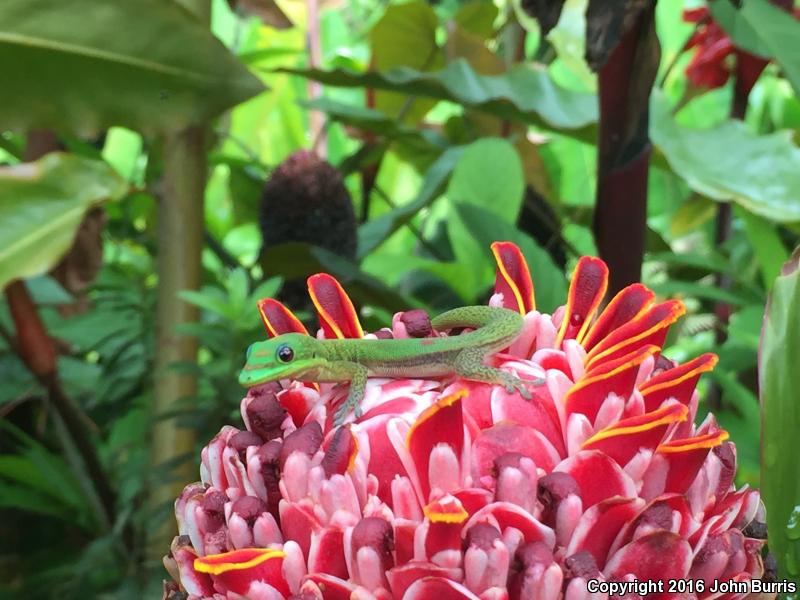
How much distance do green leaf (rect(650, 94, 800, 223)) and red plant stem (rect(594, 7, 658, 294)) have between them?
77 millimetres

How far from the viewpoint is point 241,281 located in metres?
0.64

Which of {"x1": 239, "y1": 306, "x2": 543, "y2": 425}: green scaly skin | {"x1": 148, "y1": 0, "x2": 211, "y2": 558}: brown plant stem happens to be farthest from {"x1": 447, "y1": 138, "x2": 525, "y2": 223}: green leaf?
{"x1": 239, "y1": 306, "x2": 543, "y2": 425}: green scaly skin

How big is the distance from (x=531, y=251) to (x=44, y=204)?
0.34m

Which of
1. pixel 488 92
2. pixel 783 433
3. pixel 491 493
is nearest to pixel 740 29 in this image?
pixel 488 92

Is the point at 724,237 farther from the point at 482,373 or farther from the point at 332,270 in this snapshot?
the point at 482,373

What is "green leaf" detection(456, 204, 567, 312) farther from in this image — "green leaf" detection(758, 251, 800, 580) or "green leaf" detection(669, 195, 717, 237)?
"green leaf" detection(669, 195, 717, 237)

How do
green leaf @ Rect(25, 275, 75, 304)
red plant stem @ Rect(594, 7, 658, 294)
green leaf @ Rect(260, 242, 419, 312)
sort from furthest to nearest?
green leaf @ Rect(25, 275, 75, 304) → green leaf @ Rect(260, 242, 419, 312) → red plant stem @ Rect(594, 7, 658, 294)

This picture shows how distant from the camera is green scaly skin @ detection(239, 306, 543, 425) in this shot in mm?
312

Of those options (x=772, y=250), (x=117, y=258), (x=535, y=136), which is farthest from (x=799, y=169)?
(x=535, y=136)

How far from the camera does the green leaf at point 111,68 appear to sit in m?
0.62

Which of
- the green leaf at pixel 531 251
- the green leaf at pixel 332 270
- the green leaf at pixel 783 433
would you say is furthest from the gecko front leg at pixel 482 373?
the green leaf at pixel 332 270

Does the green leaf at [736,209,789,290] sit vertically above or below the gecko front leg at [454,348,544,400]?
below

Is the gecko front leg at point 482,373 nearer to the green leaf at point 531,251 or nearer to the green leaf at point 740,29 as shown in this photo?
the green leaf at point 531,251

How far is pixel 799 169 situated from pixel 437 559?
508 mm
